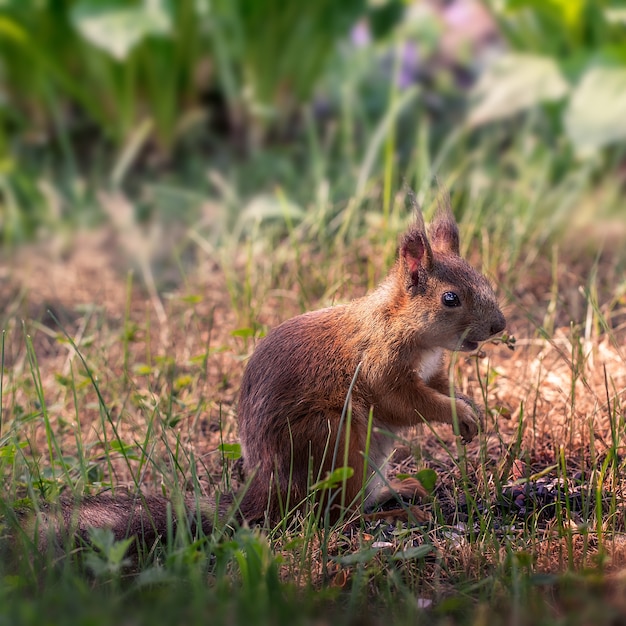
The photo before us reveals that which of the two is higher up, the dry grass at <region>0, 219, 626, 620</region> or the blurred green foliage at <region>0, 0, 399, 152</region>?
the blurred green foliage at <region>0, 0, 399, 152</region>

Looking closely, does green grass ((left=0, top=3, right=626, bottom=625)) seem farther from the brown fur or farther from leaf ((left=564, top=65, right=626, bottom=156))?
leaf ((left=564, top=65, right=626, bottom=156))

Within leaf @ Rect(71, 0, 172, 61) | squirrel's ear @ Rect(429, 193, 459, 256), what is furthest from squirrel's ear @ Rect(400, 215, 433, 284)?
leaf @ Rect(71, 0, 172, 61)

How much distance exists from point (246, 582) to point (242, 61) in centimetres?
469

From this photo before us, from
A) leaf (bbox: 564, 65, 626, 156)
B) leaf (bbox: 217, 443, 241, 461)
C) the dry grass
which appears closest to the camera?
the dry grass

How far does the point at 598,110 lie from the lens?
16.3ft

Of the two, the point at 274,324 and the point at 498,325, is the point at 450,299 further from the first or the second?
the point at 274,324

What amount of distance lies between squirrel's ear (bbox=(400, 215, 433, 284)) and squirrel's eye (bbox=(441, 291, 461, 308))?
0.09 m

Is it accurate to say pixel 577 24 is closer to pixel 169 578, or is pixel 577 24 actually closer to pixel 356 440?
pixel 356 440

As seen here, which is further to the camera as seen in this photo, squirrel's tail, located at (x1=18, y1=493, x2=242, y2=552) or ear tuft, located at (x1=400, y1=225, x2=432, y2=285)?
ear tuft, located at (x1=400, y1=225, x2=432, y2=285)

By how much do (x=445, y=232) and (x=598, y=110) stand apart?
2373mm

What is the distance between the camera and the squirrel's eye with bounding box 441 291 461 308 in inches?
110

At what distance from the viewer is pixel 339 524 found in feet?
9.00

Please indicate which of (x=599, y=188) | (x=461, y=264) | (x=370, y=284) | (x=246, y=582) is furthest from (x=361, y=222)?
(x=246, y=582)

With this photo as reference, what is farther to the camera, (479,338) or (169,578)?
(479,338)
